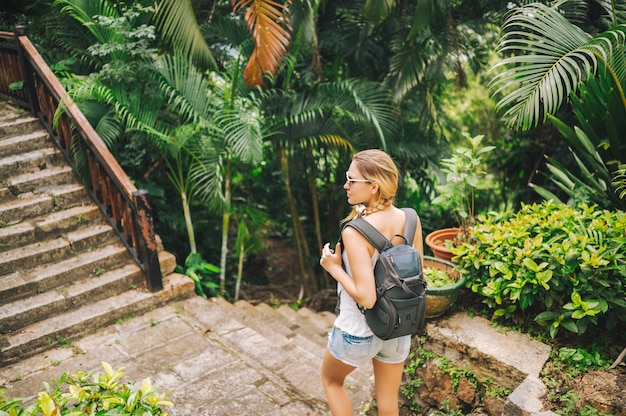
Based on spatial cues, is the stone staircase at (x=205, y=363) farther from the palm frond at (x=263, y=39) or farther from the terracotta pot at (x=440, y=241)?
the palm frond at (x=263, y=39)

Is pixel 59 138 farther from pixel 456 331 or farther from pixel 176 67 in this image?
pixel 456 331

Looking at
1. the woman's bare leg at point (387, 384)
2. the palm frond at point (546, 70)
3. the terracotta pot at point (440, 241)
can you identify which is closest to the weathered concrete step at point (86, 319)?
the terracotta pot at point (440, 241)

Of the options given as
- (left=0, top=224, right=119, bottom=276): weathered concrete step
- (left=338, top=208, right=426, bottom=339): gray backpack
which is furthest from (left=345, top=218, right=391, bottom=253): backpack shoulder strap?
(left=0, top=224, right=119, bottom=276): weathered concrete step

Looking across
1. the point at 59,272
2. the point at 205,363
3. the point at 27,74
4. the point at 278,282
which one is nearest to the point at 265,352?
the point at 205,363

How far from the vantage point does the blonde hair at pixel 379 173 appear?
89.4 inches

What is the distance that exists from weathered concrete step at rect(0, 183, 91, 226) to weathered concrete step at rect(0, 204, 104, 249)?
0.20 ft

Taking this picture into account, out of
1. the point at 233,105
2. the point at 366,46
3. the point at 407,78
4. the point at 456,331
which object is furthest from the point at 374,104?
the point at 456,331

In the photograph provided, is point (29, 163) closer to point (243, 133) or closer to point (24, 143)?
point (24, 143)

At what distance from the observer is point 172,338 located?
4160mm

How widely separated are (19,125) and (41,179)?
0.85 metres

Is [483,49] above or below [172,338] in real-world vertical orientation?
above

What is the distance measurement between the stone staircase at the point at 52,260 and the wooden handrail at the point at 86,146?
13 centimetres

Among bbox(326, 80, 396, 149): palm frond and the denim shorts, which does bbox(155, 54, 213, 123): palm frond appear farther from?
the denim shorts

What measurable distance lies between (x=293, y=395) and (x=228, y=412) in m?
0.49
